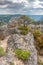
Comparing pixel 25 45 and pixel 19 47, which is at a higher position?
pixel 19 47

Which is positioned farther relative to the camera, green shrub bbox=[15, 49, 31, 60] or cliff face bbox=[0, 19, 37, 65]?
green shrub bbox=[15, 49, 31, 60]

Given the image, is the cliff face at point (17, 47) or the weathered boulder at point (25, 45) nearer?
the cliff face at point (17, 47)

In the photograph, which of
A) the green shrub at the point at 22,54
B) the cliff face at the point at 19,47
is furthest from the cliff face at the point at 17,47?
the green shrub at the point at 22,54

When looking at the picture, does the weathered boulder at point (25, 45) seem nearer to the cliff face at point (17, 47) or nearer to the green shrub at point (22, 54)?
the cliff face at point (17, 47)

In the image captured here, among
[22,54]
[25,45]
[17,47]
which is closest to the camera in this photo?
[22,54]

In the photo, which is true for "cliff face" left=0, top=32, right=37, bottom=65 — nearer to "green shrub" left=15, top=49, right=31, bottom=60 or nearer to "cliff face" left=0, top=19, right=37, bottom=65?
"cliff face" left=0, top=19, right=37, bottom=65

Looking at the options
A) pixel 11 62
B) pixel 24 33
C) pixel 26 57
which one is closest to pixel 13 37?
pixel 24 33

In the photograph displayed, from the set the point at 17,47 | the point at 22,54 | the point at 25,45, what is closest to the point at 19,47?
the point at 17,47

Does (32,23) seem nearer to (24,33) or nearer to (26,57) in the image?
(24,33)

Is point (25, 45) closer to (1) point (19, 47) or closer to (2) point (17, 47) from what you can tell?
(1) point (19, 47)

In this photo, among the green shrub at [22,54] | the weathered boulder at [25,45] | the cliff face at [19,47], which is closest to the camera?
the cliff face at [19,47]

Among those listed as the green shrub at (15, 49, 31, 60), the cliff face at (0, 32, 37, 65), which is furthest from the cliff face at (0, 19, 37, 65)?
the green shrub at (15, 49, 31, 60)

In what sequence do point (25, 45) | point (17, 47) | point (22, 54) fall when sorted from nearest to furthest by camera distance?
point (22, 54) < point (17, 47) < point (25, 45)

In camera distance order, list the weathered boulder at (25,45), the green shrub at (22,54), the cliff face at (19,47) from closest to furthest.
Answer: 1. the cliff face at (19,47)
2. the green shrub at (22,54)
3. the weathered boulder at (25,45)
